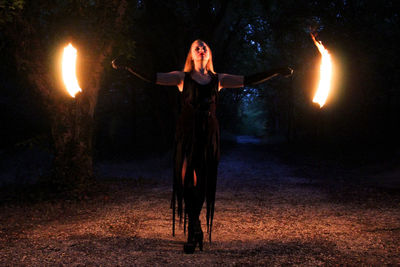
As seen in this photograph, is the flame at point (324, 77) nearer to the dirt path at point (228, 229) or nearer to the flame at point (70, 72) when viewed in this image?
the dirt path at point (228, 229)

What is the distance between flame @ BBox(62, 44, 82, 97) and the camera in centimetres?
480

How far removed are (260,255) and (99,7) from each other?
8.30m

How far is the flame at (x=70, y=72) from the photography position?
189 inches

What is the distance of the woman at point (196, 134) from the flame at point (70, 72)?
Answer: 66 centimetres

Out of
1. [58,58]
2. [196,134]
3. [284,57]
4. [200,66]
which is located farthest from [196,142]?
[284,57]

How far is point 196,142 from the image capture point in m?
5.10

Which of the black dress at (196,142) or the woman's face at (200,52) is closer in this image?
the black dress at (196,142)

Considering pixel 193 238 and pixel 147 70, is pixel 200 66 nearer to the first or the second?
pixel 193 238

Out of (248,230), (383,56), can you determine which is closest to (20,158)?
(248,230)

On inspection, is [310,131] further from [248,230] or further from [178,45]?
[248,230]

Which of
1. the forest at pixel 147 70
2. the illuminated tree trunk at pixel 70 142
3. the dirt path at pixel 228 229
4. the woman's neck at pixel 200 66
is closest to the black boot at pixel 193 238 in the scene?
the dirt path at pixel 228 229

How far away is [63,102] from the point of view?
31.3ft

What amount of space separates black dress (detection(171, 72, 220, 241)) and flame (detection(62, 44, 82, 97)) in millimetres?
1546

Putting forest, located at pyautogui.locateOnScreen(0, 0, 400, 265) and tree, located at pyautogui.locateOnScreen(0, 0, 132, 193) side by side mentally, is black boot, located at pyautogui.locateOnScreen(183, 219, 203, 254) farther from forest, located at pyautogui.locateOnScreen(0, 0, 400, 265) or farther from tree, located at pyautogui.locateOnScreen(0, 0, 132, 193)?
tree, located at pyautogui.locateOnScreen(0, 0, 132, 193)
